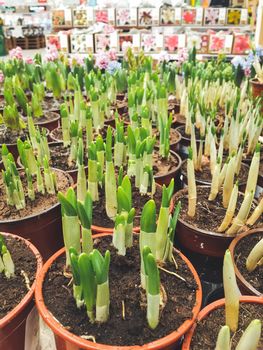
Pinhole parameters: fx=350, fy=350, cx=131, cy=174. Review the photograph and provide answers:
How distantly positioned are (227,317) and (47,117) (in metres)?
2.17

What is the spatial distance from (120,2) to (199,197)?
4481 mm

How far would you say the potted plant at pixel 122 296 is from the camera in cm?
87

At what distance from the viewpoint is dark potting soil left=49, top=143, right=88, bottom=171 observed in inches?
76.7

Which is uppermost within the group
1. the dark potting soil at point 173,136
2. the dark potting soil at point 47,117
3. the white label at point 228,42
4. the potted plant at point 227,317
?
the white label at point 228,42

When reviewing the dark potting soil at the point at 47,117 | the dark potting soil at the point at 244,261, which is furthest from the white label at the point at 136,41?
the dark potting soil at the point at 244,261

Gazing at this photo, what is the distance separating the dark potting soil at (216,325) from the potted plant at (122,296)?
Result: 5cm

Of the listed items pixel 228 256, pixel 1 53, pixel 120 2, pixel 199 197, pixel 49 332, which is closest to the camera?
pixel 228 256

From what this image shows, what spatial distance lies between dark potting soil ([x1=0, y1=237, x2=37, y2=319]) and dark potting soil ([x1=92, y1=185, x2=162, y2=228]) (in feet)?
0.96

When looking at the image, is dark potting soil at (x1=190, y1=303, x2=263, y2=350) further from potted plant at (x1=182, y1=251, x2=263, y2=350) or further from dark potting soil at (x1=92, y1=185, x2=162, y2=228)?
dark potting soil at (x1=92, y1=185, x2=162, y2=228)

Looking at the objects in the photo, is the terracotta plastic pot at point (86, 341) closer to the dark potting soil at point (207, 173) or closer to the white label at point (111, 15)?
the dark potting soil at point (207, 173)

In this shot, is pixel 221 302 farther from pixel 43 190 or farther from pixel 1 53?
pixel 1 53

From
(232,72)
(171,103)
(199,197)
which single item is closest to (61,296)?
(199,197)

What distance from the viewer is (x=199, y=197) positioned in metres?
1.60

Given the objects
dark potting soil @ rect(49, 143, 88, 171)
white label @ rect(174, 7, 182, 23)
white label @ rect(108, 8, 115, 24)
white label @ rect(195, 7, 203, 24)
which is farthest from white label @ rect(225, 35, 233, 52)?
dark potting soil @ rect(49, 143, 88, 171)
